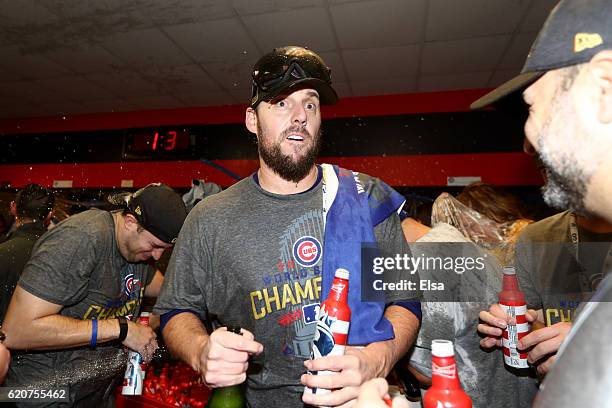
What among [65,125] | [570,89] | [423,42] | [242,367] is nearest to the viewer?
[570,89]

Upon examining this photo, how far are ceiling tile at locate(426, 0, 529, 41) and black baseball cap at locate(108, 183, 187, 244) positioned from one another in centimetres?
295

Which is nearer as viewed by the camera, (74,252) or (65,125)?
(74,252)

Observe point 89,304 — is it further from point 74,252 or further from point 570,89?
point 570,89

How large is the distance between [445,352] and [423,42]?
4.09 m

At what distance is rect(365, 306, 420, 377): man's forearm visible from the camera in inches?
48.1

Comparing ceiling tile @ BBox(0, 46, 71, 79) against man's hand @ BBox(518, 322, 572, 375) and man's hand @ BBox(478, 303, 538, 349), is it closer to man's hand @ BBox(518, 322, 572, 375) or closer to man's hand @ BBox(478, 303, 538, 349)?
man's hand @ BBox(478, 303, 538, 349)

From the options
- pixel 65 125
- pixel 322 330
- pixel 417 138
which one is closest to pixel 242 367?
pixel 322 330

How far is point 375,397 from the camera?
675 mm

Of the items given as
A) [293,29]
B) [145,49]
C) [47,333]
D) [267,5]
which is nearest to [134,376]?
[47,333]

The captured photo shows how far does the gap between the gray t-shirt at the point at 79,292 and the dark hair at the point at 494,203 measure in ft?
7.52

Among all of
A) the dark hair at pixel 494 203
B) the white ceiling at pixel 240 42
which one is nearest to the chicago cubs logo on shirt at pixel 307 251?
the dark hair at pixel 494 203

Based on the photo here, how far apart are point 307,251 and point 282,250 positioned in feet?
0.33

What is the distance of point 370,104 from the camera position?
18.5 feet

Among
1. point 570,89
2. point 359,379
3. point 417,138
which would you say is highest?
point 417,138
